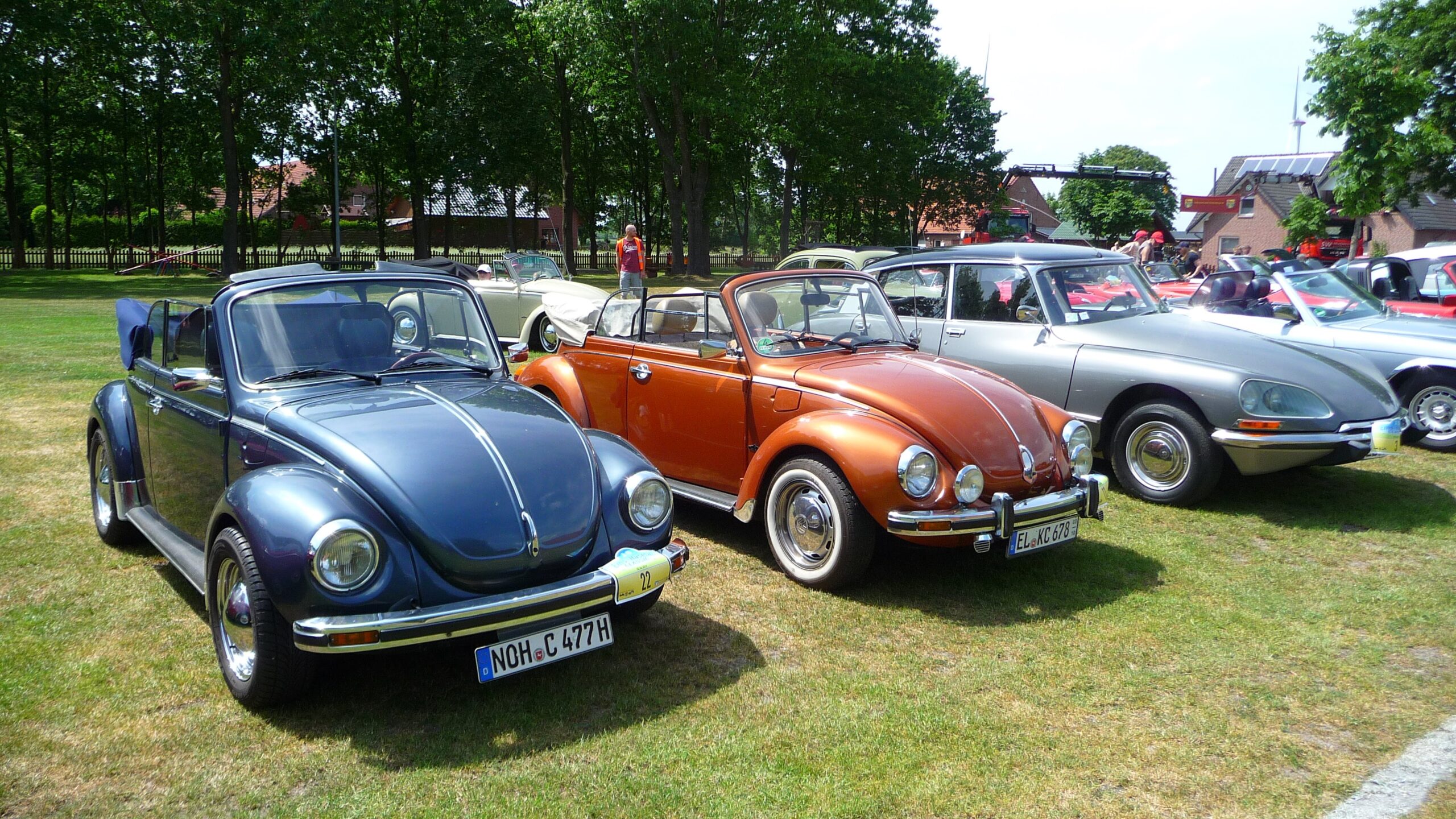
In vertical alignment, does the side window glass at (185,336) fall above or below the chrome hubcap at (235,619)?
above

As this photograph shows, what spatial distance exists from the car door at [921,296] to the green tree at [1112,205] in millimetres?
63382

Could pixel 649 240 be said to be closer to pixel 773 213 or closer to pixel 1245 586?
pixel 773 213

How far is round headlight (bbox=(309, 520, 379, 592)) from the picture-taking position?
11.8ft

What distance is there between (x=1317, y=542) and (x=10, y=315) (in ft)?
79.4

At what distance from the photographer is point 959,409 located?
5.45 m

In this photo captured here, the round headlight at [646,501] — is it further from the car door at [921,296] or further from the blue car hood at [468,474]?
the car door at [921,296]

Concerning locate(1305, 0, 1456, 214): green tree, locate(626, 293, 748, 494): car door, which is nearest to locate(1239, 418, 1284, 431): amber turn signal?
locate(626, 293, 748, 494): car door

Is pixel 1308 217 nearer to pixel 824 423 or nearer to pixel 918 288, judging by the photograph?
pixel 918 288

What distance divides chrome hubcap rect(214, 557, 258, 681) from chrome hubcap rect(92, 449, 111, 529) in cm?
234

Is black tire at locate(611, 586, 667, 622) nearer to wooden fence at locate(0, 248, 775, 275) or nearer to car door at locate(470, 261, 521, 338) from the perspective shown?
car door at locate(470, 261, 521, 338)

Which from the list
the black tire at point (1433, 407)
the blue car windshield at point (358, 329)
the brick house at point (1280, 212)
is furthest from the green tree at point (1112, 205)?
the blue car windshield at point (358, 329)

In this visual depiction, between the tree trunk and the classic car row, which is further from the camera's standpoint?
the tree trunk

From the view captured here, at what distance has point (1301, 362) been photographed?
7363 millimetres

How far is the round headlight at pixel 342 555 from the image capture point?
358cm
